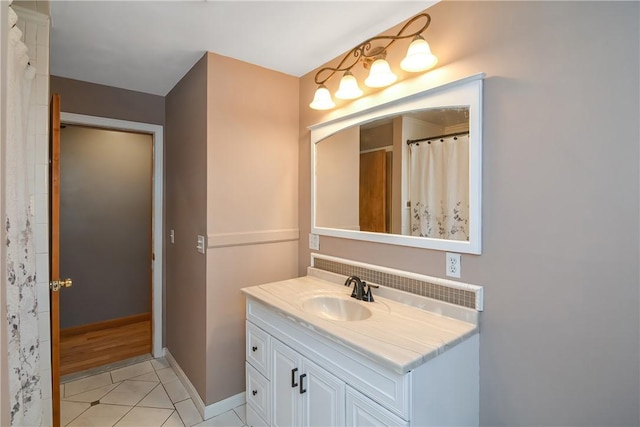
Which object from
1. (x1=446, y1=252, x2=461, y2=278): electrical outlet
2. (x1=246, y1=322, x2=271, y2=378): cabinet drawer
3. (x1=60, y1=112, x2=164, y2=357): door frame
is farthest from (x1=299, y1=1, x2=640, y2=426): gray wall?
(x1=60, y1=112, x2=164, y2=357): door frame

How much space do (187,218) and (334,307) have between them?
1290 mm

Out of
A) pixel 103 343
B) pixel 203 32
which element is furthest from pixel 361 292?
pixel 103 343

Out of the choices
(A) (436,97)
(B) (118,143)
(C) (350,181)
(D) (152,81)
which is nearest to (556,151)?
(A) (436,97)

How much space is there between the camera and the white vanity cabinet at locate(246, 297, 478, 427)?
3.57ft

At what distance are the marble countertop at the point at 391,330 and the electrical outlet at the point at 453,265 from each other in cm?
20

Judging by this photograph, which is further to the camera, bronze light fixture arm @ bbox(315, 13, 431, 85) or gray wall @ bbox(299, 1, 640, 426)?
bronze light fixture arm @ bbox(315, 13, 431, 85)

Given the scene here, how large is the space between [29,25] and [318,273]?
2055 millimetres

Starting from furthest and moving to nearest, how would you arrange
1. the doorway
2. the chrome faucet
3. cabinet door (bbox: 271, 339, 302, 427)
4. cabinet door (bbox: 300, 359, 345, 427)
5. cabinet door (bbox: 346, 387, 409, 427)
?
the doorway, the chrome faucet, cabinet door (bbox: 271, 339, 302, 427), cabinet door (bbox: 300, 359, 345, 427), cabinet door (bbox: 346, 387, 409, 427)

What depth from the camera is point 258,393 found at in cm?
179

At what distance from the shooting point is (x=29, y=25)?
152 cm

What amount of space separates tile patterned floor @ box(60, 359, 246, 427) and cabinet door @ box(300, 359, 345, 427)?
844 millimetres

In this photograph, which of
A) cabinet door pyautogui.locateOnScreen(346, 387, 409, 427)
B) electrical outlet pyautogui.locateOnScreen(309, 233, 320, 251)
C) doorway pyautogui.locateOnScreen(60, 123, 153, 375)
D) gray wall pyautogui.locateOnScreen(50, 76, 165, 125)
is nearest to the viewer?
cabinet door pyautogui.locateOnScreen(346, 387, 409, 427)

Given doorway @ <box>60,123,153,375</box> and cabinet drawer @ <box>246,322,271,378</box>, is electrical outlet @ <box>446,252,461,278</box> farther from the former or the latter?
doorway @ <box>60,123,153,375</box>

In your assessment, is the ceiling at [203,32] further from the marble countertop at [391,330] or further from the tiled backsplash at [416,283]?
the marble countertop at [391,330]
